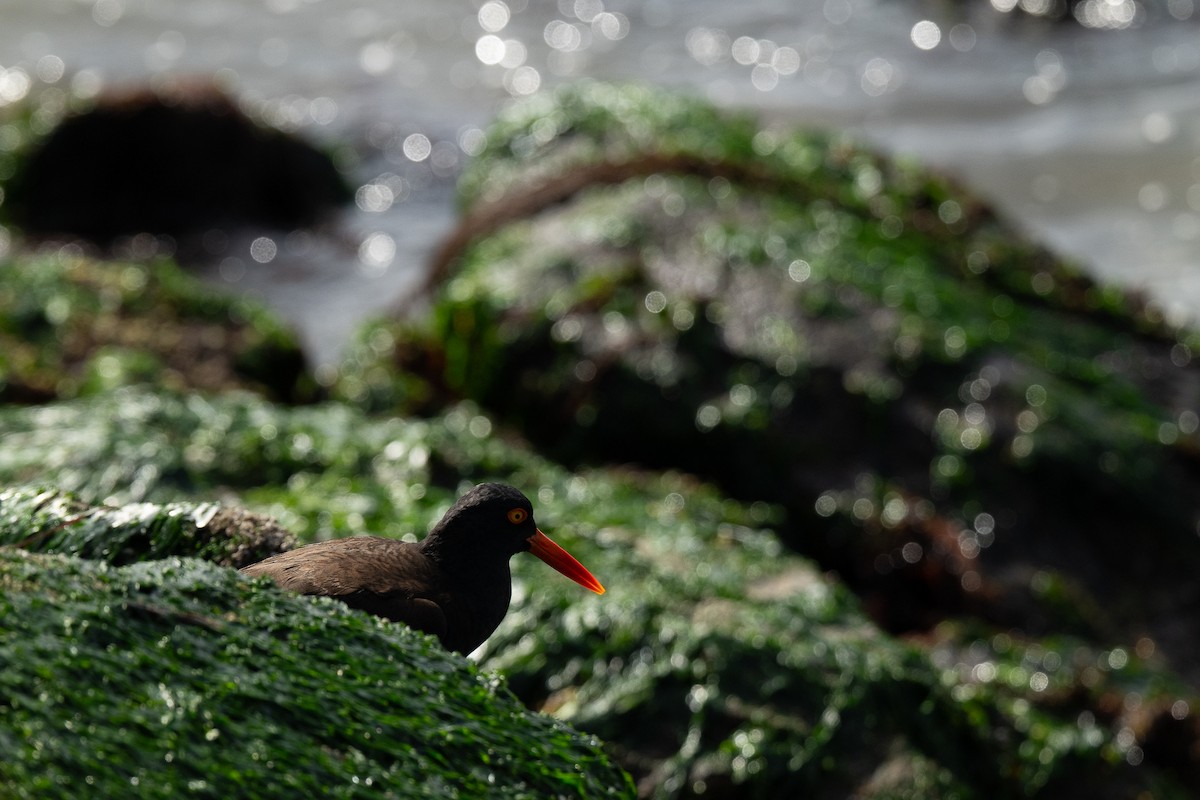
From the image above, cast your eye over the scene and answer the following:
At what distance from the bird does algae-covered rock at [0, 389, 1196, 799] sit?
130cm

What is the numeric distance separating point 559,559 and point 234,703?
3.20ft

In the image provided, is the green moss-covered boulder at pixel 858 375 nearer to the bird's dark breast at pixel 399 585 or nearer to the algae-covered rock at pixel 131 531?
the bird's dark breast at pixel 399 585

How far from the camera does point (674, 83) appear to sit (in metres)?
16.4

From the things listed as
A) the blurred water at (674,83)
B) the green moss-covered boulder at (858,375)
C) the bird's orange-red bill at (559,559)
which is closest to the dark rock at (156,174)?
the blurred water at (674,83)

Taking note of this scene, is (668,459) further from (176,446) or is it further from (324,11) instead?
(324,11)

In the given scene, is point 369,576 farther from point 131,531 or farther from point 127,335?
point 127,335

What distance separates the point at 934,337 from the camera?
686cm

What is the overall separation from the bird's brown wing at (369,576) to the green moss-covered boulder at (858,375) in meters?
3.53

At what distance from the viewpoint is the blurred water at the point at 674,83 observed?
39.3 ft

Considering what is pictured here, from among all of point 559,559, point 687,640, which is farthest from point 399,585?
point 687,640

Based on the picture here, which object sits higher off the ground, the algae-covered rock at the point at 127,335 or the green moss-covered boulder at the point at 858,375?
the algae-covered rock at the point at 127,335

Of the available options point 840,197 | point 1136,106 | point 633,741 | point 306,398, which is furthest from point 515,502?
point 1136,106

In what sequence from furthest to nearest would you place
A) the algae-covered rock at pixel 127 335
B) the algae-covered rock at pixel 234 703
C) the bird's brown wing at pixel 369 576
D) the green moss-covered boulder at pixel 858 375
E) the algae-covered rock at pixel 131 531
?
the algae-covered rock at pixel 127 335 → the green moss-covered boulder at pixel 858 375 → the algae-covered rock at pixel 131 531 → the bird's brown wing at pixel 369 576 → the algae-covered rock at pixel 234 703

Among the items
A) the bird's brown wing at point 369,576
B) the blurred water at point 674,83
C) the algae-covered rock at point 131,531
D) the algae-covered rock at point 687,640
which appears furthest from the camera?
the blurred water at point 674,83
